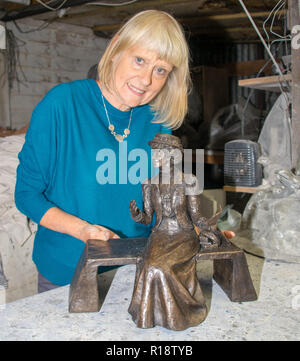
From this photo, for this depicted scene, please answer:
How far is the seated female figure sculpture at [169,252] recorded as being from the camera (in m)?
0.97

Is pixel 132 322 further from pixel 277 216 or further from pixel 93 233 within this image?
pixel 277 216

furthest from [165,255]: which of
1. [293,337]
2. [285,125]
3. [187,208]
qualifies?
[285,125]

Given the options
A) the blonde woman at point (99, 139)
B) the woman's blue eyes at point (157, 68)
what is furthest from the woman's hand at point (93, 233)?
the woman's blue eyes at point (157, 68)

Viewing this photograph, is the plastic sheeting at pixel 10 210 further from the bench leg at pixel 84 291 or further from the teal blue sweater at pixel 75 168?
the bench leg at pixel 84 291

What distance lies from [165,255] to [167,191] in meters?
0.20

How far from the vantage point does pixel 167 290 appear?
962 mm

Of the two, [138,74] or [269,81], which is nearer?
[138,74]

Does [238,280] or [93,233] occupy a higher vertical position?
[93,233]

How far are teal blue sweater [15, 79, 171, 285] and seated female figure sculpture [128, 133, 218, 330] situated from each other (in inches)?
9.6

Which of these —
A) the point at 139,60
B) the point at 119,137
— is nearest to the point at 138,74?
the point at 139,60

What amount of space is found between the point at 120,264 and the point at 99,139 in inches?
19.0

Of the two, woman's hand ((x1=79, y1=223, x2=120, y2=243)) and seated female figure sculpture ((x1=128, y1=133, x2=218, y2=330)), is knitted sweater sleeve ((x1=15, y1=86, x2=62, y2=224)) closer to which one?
woman's hand ((x1=79, y1=223, x2=120, y2=243))

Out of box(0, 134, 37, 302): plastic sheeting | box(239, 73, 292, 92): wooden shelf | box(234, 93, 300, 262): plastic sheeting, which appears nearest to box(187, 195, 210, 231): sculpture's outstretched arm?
box(234, 93, 300, 262): plastic sheeting

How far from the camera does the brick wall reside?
377 centimetres
